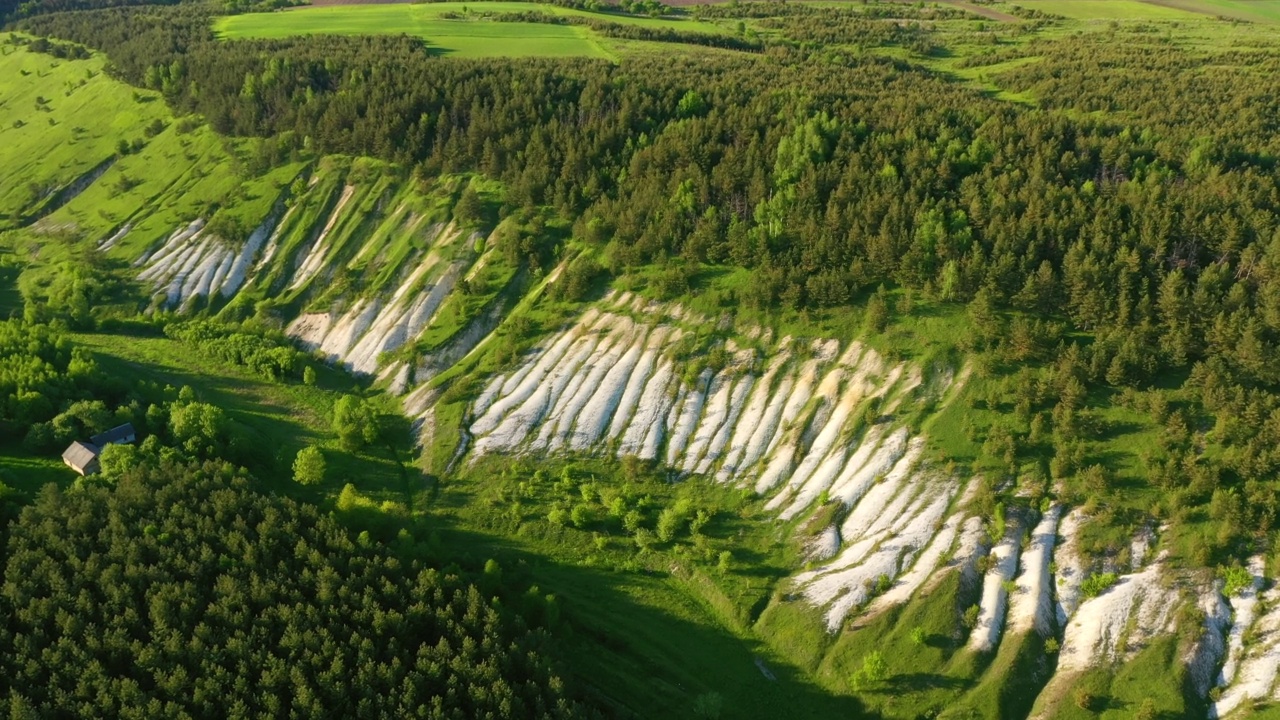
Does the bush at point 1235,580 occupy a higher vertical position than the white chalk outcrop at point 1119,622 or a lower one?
higher

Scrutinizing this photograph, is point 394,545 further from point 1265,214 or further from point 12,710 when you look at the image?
point 1265,214

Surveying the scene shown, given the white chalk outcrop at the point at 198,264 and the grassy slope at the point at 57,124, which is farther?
the grassy slope at the point at 57,124

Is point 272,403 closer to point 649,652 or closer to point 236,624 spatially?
point 236,624

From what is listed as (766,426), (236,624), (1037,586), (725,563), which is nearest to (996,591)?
(1037,586)

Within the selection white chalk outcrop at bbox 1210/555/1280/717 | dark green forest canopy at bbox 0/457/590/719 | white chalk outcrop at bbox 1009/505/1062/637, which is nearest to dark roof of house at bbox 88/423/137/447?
dark green forest canopy at bbox 0/457/590/719

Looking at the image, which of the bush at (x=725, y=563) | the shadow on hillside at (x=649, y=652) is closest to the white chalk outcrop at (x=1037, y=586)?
the shadow on hillside at (x=649, y=652)

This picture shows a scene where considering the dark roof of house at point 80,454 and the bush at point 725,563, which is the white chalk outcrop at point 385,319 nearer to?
the dark roof of house at point 80,454

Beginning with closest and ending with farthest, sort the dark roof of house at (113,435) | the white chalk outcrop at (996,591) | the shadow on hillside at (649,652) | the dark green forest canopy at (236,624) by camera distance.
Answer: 1. the dark green forest canopy at (236,624)
2. the shadow on hillside at (649,652)
3. the white chalk outcrop at (996,591)
4. the dark roof of house at (113,435)
